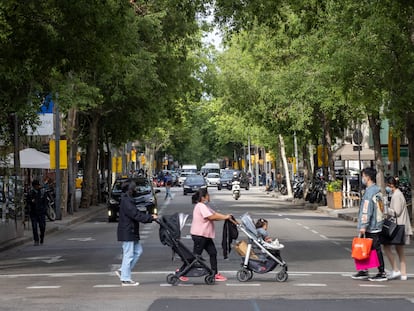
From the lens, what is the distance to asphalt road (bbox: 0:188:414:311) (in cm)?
1287

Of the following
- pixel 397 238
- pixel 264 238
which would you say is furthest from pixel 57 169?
pixel 397 238

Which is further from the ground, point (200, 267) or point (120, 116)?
point (120, 116)

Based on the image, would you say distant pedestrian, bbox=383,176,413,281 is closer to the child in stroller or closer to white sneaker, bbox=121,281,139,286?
the child in stroller

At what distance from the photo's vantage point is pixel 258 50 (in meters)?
43.8

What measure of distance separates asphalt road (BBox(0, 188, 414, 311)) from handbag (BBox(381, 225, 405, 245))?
714 millimetres

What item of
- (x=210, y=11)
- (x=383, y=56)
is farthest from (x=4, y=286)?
(x=383, y=56)

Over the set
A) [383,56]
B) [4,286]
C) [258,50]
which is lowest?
[4,286]

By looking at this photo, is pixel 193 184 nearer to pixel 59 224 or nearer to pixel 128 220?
pixel 59 224

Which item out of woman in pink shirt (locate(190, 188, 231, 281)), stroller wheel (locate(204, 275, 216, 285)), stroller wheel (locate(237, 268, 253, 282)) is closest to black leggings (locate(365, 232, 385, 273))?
stroller wheel (locate(237, 268, 253, 282))

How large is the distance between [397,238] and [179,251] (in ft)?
12.4

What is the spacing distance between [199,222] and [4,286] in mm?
3381

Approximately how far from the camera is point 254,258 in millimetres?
15867

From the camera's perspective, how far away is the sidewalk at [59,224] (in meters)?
26.8

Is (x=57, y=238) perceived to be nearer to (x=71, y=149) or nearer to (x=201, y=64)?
(x=71, y=149)
